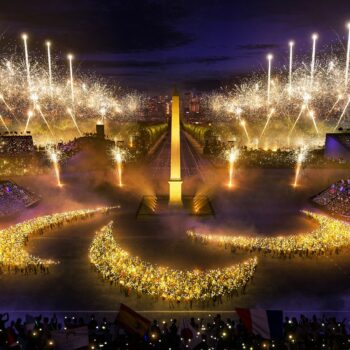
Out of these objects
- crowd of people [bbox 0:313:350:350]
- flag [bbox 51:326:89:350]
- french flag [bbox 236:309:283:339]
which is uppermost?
french flag [bbox 236:309:283:339]

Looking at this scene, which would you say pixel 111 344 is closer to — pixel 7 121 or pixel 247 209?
pixel 247 209

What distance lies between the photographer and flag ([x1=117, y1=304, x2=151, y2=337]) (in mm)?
11461

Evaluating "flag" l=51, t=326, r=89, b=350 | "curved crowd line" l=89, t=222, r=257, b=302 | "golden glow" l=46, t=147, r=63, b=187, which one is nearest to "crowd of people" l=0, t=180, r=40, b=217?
"golden glow" l=46, t=147, r=63, b=187

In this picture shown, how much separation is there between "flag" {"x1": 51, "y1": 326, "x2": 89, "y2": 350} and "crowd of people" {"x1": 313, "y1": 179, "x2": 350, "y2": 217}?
19564 mm

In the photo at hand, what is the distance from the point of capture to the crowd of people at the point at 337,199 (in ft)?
86.2

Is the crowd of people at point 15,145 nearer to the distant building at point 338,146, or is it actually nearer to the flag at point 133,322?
the distant building at point 338,146

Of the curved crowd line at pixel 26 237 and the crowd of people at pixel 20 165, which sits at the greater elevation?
the crowd of people at pixel 20 165

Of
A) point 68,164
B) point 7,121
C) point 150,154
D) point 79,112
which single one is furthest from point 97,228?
point 79,112

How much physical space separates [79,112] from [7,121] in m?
19.9

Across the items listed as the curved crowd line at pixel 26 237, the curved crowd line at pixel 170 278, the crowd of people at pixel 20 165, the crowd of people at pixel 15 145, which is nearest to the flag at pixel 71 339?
the curved crowd line at pixel 170 278

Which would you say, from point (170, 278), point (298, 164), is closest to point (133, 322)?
point (170, 278)

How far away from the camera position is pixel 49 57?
4281 cm

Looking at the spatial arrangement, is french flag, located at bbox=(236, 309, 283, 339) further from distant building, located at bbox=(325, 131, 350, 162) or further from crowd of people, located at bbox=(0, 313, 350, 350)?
distant building, located at bbox=(325, 131, 350, 162)

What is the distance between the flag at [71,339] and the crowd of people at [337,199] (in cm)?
1956
